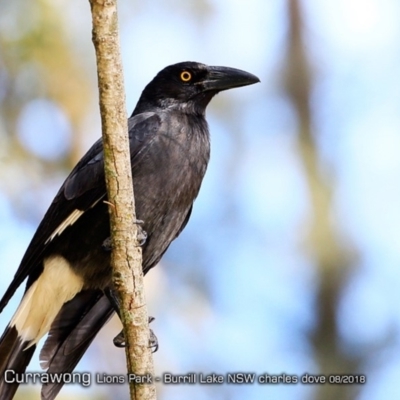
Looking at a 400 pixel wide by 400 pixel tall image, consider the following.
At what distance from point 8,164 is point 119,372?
1.81m

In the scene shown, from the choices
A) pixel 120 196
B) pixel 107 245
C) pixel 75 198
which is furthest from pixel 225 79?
pixel 120 196

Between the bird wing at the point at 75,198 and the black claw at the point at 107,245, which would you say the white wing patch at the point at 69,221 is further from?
the black claw at the point at 107,245

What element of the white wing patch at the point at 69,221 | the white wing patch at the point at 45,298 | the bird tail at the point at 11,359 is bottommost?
the bird tail at the point at 11,359

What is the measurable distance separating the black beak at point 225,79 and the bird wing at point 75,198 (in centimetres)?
64

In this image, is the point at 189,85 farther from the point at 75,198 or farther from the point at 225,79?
the point at 75,198

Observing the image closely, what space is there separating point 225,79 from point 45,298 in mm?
1554

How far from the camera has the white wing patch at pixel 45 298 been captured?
443cm

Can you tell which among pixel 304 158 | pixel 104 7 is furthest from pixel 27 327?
pixel 304 158

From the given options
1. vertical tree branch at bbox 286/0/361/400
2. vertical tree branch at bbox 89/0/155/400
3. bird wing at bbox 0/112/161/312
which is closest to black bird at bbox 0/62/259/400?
bird wing at bbox 0/112/161/312

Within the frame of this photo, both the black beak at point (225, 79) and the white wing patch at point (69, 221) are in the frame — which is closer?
the white wing patch at point (69, 221)

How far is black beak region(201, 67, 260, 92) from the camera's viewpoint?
493 centimetres

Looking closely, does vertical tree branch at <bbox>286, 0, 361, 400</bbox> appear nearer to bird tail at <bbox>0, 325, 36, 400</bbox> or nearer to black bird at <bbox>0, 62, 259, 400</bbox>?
black bird at <bbox>0, 62, 259, 400</bbox>

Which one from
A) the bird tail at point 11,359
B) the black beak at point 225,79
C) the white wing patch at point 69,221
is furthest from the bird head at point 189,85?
the bird tail at point 11,359

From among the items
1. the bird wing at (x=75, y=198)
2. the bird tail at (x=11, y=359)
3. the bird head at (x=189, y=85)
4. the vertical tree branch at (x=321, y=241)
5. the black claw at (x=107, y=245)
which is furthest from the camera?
the vertical tree branch at (x=321, y=241)
